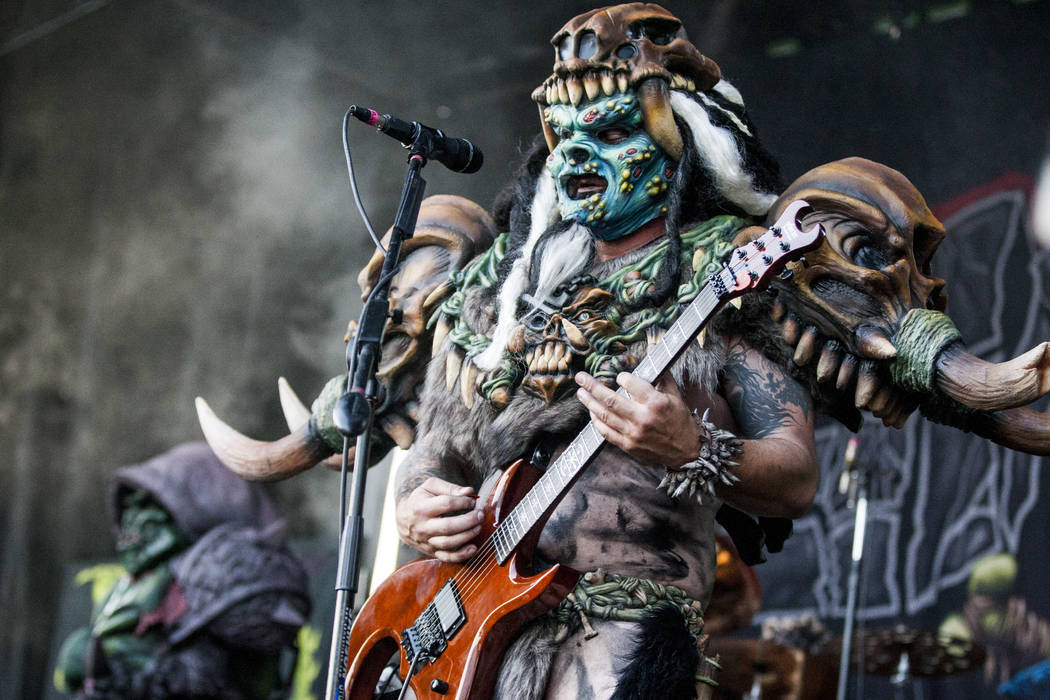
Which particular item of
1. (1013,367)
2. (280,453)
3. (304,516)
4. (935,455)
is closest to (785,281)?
(1013,367)

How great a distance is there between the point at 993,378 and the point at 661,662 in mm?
892

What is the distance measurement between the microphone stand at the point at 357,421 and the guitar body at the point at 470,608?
0.61ft

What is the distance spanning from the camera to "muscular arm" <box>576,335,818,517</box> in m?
2.15

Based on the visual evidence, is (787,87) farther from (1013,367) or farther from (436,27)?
(1013,367)

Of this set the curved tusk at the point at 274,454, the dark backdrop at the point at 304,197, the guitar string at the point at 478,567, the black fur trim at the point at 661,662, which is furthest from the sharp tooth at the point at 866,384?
the dark backdrop at the point at 304,197

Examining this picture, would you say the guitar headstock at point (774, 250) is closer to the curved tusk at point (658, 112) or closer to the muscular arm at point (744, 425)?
the muscular arm at point (744, 425)

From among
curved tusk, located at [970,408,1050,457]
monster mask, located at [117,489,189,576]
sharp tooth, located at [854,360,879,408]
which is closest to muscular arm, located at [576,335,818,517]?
sharp tooth, located at [854,360,879,408]

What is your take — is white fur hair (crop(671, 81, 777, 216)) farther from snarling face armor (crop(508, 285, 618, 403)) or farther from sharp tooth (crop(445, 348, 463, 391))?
sharp tooth (crop(445, 348, 463, 391))

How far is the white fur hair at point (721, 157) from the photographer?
273cm

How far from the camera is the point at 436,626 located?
2.47 metres

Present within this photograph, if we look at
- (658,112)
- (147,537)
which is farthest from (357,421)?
(147,537)

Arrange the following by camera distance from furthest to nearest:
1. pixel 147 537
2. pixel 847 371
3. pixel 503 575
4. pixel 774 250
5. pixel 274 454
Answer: pixel 147 537, pixel 274 454, pixel 847 371, pixel 503 575, pixel 774 250

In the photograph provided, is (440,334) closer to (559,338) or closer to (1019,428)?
(559,338)

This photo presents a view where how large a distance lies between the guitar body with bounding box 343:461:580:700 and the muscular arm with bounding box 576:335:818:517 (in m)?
0.33
